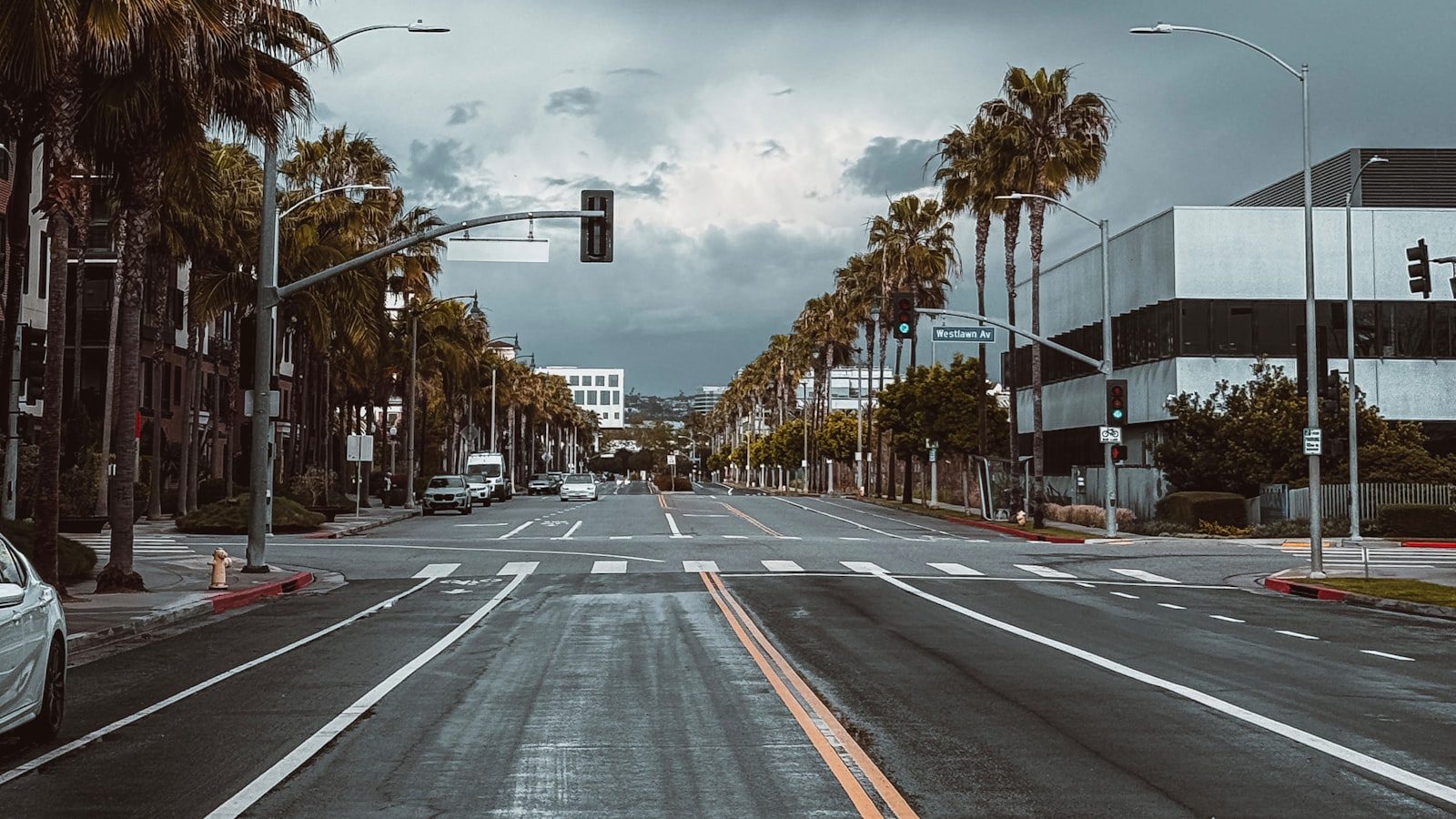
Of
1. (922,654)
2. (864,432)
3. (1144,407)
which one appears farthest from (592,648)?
(864,432)

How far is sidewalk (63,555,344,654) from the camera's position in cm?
1766

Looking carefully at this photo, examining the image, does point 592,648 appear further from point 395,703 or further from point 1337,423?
point 1337,423

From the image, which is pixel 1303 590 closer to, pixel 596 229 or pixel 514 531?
pixel 596 229

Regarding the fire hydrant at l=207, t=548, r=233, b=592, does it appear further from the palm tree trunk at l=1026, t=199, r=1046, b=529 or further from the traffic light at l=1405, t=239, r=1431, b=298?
the palm tree trunk at l=1026, t=199, r=1046, b=529

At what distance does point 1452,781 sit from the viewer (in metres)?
8.87

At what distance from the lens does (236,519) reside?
4275 cm

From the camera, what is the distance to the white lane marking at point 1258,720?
8.80m

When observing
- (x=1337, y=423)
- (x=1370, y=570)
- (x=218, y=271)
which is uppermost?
(x=218, y=271)

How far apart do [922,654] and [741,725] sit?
16.5 ft

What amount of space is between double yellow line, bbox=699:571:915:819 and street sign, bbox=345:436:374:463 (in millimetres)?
35032

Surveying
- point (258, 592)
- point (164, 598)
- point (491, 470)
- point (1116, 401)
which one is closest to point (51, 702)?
point (164, 598)

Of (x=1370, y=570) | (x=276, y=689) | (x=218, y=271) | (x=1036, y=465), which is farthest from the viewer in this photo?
(x=1036, y=465)

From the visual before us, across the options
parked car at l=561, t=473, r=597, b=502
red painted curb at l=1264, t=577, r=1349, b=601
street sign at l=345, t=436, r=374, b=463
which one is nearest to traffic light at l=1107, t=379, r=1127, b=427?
red painted curb at l=1264, t=577, r=1349, b=601

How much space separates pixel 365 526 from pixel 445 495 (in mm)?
14095
